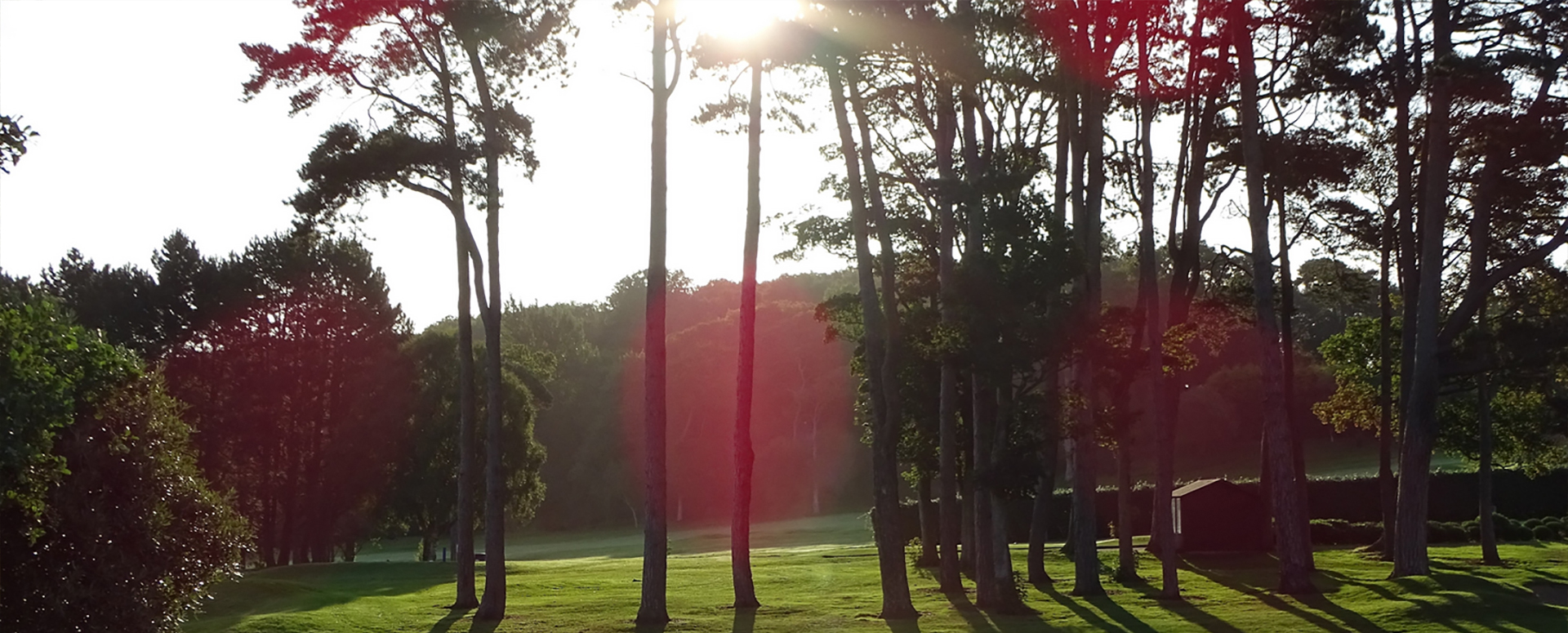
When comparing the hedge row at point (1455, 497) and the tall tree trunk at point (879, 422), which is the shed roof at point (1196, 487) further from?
the tall tree trunk at point (879, 422)

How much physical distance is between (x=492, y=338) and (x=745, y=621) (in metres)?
8.09

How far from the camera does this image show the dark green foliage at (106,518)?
15188 mm

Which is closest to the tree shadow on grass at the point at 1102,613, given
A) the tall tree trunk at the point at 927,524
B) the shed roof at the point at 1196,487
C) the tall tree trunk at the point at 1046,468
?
the tall tree trunk at the point at 1046,468

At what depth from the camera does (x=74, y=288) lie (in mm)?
49906

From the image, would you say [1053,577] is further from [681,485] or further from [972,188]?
[681,485]

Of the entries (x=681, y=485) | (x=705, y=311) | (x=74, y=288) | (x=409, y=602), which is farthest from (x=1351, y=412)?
(x=705, y=311)

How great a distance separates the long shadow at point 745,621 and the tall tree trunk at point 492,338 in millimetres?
4832

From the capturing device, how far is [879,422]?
24719mm

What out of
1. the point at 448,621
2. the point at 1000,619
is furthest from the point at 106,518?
the point at 1000,619

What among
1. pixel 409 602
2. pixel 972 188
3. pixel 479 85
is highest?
pixel 479 85

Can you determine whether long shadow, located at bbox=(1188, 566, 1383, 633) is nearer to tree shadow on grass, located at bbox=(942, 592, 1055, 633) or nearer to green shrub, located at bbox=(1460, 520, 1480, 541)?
tree shadow on grass, located at bbox=(942, 592, 1055, 633)

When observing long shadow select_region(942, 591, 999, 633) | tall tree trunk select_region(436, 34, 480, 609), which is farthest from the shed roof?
tall tree trunk select_region(436, 34, 480, 609)

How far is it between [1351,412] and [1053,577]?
41.8 ft

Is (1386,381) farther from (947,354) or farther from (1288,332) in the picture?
(947,354)
